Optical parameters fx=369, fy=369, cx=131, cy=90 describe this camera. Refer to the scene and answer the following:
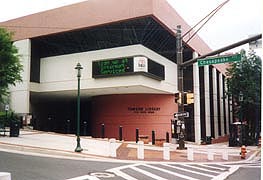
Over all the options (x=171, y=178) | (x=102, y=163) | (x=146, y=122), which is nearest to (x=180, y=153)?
(x=102, y=163)

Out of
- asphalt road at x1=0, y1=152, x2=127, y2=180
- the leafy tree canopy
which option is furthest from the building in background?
asphalt road at x1=0, y1=152, x2=127, y2=180

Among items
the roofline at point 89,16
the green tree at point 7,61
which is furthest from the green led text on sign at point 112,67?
the green tree at point 7,61

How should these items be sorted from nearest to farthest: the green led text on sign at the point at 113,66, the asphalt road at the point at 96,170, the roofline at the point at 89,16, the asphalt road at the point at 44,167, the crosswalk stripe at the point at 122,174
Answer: the asphalt road at the point at 44,167, the asphalt road at the point at 96,170, the crosswalk stripe at the point at 122,174, the roofline at the point at 89,16, the green led text on sign at the point at 113,66

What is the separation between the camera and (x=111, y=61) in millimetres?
31703

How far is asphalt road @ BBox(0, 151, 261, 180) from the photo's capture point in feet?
41.9

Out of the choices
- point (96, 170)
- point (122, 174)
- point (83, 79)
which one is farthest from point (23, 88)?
point (122, 174)

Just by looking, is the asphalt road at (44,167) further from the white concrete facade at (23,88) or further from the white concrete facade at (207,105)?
the white concrete facade at (207,105)

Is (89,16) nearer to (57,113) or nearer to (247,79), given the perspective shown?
(247,79)

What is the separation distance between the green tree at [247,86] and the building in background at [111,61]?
4.82 metres

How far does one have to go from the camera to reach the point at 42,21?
34.0 meters

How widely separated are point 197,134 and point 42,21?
18826mm

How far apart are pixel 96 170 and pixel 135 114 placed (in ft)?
68.5

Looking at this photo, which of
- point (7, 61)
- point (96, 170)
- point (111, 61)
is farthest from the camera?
point (111, 61)

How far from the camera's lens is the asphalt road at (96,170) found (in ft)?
41.9
